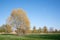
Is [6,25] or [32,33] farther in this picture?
[32,33]

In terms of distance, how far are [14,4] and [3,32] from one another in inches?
60.1

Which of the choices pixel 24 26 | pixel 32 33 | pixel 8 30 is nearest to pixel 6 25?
pixel 8 30

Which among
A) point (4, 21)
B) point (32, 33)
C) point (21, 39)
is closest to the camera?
point (21, 39)

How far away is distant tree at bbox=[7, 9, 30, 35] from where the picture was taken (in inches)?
295

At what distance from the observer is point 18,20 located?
7562 millimetres

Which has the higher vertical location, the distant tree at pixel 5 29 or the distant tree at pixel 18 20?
the distant tree at pixel 18 20

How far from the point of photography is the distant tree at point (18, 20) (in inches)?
295

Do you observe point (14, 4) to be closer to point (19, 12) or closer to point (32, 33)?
point (19, 12)

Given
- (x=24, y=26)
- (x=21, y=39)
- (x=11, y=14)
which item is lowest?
(x=21, y=39)

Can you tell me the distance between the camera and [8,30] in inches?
298

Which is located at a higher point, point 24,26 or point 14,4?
point 14,4

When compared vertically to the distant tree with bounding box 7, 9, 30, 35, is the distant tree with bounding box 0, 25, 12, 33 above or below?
below

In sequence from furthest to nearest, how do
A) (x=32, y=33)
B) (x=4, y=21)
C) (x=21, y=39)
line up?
1. (x=32, y=33)
2. (x=4, y=21)
3. (x=21, y=39)

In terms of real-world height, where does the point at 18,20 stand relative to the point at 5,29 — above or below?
above
